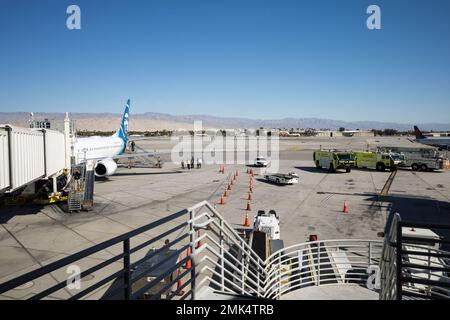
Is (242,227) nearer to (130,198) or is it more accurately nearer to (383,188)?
(130,198)

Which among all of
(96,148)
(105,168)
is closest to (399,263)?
(105,168)

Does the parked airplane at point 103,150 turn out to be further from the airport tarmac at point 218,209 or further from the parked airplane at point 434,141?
the parked airplane at point 434,141

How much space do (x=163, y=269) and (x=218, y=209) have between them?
11620 mm

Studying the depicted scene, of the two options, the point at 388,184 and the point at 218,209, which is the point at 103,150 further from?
the point at 388,184

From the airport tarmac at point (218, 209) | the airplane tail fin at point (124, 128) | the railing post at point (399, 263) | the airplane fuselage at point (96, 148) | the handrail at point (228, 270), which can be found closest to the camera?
the handrail at point (228, 270)

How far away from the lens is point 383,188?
29.6 meters

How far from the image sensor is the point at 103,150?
3572 centimetres

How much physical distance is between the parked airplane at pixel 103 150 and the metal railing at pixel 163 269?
46.3ft

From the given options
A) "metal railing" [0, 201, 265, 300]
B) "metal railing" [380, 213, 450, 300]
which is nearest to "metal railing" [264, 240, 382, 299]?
"metal railing" [0, 201, 265, 300]

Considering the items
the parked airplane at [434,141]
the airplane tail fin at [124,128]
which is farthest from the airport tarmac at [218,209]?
the parked airplane at [434,141]

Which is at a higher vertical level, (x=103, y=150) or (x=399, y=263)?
(x=103, y=150)

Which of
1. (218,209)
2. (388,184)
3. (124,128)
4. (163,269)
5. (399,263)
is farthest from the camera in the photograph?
(124,128)

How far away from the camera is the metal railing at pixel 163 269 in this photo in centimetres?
369

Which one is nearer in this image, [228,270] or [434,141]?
[228,270]
